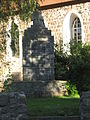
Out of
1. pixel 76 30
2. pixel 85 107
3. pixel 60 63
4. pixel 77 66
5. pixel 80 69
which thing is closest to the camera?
pixel 85 107

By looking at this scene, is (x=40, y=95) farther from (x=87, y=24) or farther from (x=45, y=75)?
(x=87, y=24)

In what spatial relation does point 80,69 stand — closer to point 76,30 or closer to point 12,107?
point 76,30

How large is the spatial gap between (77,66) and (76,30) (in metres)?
5.47

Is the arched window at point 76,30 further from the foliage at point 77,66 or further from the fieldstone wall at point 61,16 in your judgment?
the foliage at point 77,66

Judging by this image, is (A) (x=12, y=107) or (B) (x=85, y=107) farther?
(A) (x=12, y=107)

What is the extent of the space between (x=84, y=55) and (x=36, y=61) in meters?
3.11

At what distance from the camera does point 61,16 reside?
2227 cm

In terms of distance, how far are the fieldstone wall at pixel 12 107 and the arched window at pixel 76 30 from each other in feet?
41.8

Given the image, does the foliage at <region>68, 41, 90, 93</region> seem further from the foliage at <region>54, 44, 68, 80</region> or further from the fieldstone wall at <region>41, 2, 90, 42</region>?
the fieldstone wall at <region>41, 2, 90, 42</region>

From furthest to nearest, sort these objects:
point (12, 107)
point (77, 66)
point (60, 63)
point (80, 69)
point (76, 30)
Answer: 1. point (76, 30)
2. point (60, 63)
3. point (80, 69)
4. point (77, 66)
5. point (12, 107)

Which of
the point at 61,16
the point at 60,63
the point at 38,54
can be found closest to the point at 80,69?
the point at 60,63

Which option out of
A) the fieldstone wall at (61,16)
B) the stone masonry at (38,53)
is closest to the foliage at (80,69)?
the stone masonry at (38,53)

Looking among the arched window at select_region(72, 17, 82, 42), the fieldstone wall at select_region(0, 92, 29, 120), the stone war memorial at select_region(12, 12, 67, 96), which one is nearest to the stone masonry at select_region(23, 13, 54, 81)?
the stone war memorial at select_region(12, 12, 67, 96)

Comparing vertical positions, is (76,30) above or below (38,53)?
above
